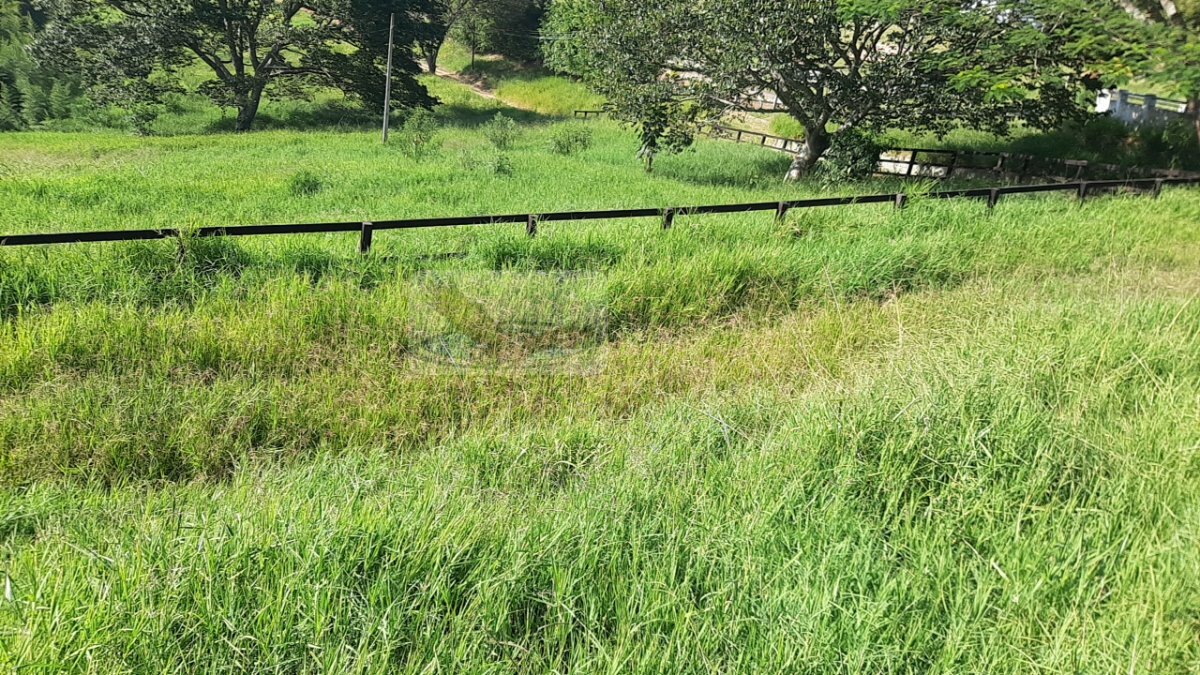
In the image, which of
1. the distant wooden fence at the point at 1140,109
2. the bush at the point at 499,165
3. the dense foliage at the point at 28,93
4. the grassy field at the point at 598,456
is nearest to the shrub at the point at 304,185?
the bush at the point at 499,165

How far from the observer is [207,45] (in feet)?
107

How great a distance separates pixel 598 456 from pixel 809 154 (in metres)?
17.5

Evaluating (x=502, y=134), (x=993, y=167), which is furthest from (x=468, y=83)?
(x=993, y=167)

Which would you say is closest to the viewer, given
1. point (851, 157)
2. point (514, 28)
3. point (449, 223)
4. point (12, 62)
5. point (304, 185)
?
point (449, 223)

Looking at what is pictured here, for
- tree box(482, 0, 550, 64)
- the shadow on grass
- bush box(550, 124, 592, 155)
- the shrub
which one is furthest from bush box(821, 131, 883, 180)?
tree box(482, 0, 550, 64)

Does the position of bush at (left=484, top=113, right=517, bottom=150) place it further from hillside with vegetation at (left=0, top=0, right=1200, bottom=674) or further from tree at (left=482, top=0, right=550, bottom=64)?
tree at (left=482, top=0, right=550, bottom=64)

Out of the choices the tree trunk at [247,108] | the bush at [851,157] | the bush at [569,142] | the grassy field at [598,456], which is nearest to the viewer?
the grassy field at [598,456]

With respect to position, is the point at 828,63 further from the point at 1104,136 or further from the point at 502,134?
the point at 502,134

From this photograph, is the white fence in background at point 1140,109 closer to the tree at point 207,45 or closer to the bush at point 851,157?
the bush at point 851,157

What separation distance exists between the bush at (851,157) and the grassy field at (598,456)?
9927 millimetres

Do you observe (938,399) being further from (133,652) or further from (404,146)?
(404,146)

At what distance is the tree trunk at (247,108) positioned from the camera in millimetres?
31322

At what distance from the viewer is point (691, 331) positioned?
21.0 ft

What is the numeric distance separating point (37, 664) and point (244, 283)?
15.4 feet
